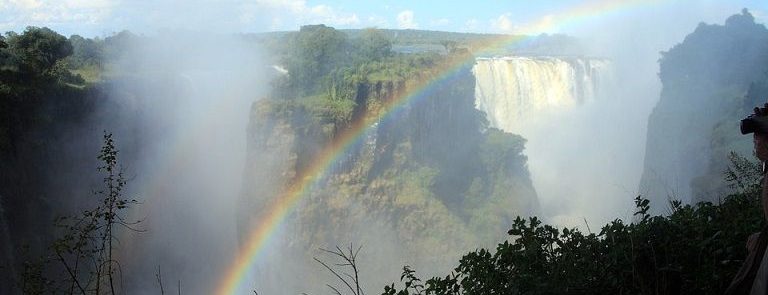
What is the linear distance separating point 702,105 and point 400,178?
13687 mm

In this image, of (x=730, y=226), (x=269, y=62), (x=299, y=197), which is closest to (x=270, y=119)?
(x=299, y=197)

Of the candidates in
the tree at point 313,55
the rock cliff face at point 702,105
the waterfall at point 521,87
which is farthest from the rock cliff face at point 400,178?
the rock cliff face at point 702,105

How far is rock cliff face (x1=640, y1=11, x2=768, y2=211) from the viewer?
50.9 ft

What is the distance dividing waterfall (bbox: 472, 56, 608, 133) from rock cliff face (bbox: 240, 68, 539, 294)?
242 centimetres

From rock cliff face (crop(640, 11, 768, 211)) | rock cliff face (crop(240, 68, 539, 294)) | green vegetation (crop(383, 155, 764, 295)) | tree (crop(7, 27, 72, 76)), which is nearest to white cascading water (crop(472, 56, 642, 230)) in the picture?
rock cliff face (crop(240, 68, 539, 294))

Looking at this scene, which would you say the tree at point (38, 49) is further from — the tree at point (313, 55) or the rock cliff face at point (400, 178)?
the tree at point (313, 55)

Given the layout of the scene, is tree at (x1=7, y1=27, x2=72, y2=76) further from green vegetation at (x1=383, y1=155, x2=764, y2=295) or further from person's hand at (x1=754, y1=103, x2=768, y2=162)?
person's hand at (x1=754, y1=103, x2=768, y2=162)

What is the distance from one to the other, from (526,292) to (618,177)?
43.7m

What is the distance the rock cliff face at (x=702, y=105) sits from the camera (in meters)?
15.5

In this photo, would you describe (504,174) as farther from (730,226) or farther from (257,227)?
(730,226)

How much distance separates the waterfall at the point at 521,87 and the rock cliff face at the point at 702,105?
11854 mm

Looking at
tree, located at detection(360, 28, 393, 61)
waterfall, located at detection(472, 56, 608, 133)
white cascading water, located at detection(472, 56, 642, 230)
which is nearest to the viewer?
tree, located at detection(360, 28, 393, 61)

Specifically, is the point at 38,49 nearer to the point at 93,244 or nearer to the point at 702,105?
the point at 93,244

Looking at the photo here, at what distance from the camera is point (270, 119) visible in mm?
24062
